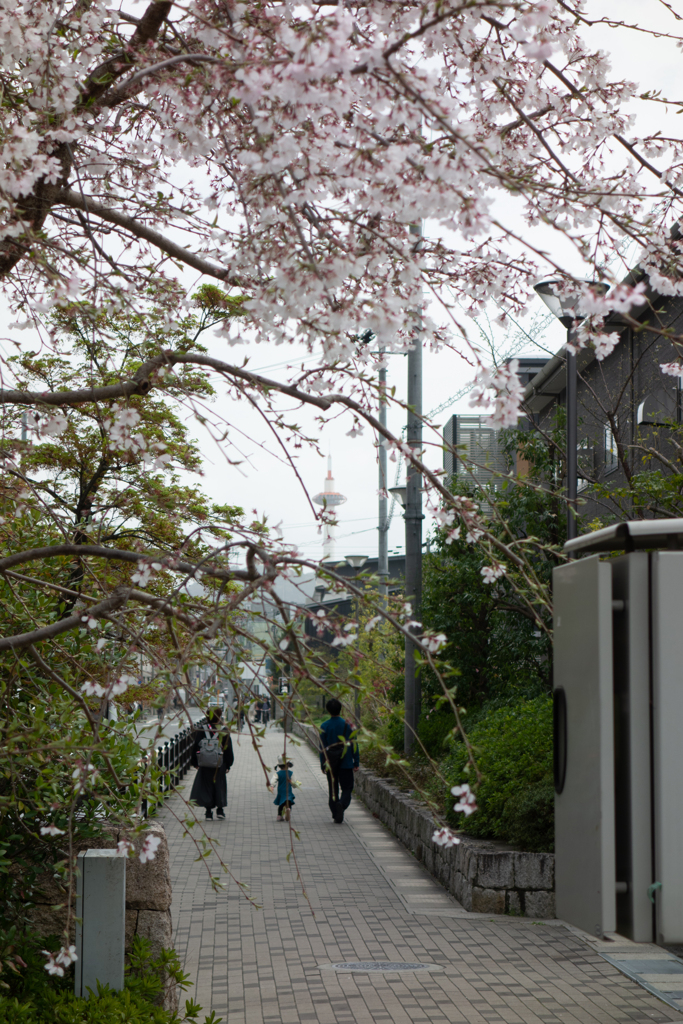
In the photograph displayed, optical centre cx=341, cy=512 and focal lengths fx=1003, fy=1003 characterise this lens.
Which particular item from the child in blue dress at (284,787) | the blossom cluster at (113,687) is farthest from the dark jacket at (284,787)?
the blossom cluster at (113,687)

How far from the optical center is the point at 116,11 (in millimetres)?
4832

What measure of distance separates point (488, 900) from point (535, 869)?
1.80 ft

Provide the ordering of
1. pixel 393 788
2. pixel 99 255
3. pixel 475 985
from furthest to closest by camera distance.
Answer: pixel 393 788 → pixel 475 985 → pixel 99 255

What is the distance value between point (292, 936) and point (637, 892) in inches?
240

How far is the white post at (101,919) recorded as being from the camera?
210 inches

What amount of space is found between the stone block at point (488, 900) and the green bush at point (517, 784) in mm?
529

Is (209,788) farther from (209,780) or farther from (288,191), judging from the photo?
(288,191)

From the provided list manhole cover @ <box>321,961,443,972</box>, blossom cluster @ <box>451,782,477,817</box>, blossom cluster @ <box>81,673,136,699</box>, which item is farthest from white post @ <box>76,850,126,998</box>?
manhole cover @ <box>321,961,443,972</box>

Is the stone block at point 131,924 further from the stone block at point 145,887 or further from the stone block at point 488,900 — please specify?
the stone block at point 488,900

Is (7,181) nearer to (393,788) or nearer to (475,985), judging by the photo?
(475,985)

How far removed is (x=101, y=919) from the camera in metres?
5.37

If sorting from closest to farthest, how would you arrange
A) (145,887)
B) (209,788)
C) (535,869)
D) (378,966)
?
(145,887)
(378,966)
(535,869)
(209,788)

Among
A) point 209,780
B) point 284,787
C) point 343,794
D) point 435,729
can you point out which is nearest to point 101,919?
point 284,787

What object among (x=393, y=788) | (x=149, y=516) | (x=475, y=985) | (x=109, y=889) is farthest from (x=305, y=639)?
(x=393, y=788)
